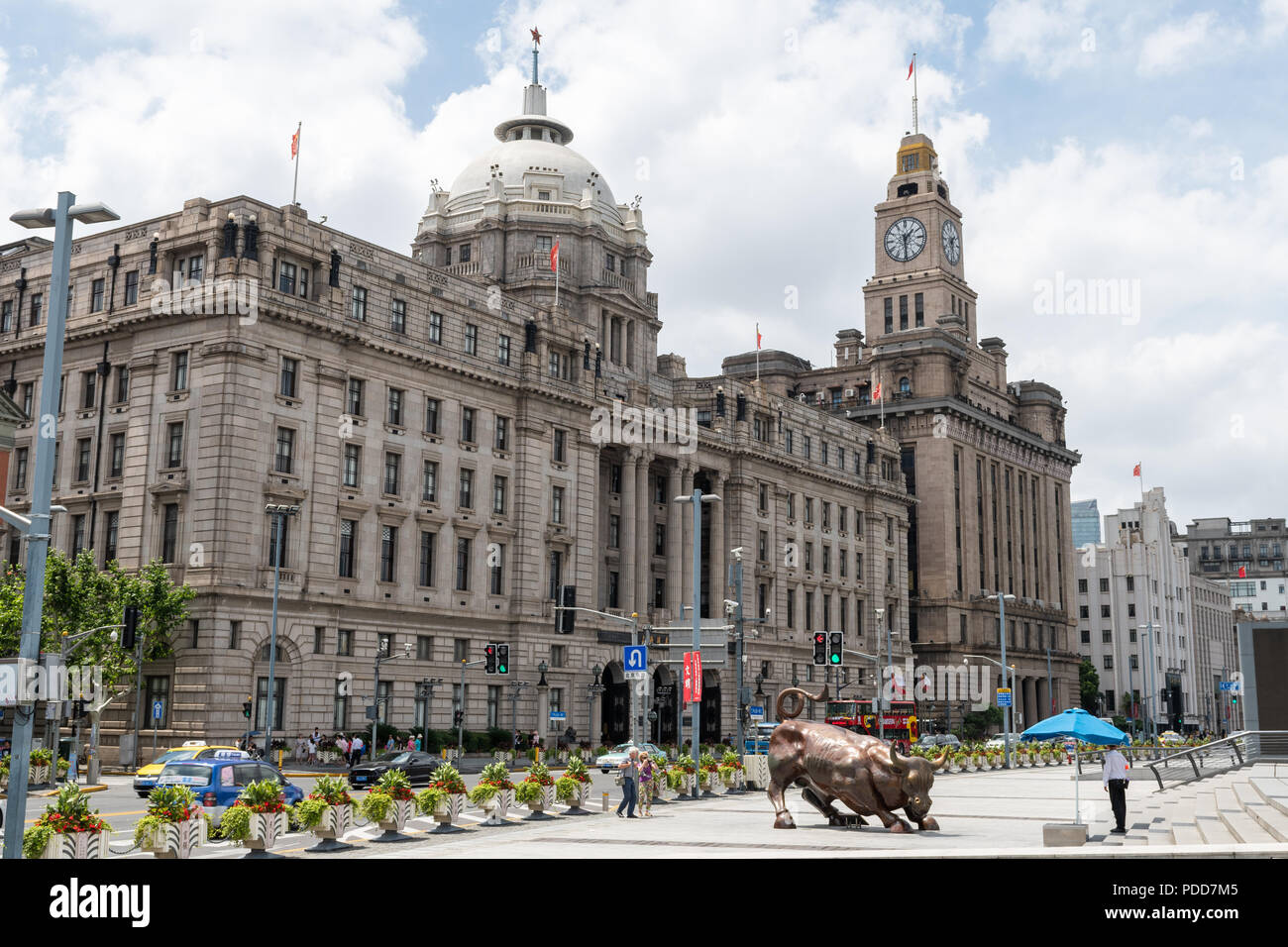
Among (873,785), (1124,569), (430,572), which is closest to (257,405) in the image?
(430,572)

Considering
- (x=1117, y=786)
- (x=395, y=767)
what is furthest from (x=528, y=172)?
(x=1117, y=786)

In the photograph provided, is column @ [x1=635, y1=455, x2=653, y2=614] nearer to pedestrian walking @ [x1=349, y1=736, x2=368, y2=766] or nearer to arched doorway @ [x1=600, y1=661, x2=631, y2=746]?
arched doorway @ [x1=600, y1=661, x2=631, y2=746]

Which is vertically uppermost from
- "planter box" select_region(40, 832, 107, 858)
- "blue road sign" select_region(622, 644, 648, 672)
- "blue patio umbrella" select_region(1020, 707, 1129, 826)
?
"blue road sign" select_region(622, 644, 648, 672)

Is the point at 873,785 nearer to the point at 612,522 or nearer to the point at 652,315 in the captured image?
the point at 612,522

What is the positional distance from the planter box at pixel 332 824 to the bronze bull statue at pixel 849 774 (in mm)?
9354

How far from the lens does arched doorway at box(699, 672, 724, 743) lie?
84500 mm

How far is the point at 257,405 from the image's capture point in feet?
183

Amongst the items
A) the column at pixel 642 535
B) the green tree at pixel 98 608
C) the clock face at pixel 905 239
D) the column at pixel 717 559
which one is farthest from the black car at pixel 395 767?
the clock face at pixel 905 239

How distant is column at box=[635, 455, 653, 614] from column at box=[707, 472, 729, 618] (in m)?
7.10

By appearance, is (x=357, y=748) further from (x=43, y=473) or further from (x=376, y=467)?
(x=43, y=473)

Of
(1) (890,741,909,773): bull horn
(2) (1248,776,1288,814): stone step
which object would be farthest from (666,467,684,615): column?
(1) (890,741,909,773): bull horn

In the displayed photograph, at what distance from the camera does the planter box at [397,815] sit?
2672 cm
